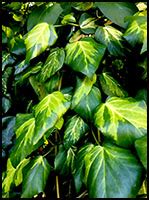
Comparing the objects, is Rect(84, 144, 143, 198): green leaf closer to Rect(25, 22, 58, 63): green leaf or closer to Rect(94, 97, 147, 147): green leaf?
Rect(94, 97, 147, 147): green leaf

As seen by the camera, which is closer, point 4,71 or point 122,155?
point 122,155

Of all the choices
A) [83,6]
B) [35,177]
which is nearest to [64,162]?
[35,177]

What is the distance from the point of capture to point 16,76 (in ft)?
3.10

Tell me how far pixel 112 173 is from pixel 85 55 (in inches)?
10.1

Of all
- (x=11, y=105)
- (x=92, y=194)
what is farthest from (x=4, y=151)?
Answer: (x=92, y=194)

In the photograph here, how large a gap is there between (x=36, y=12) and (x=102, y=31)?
24 cm

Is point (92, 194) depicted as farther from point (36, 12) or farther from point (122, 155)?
point (36, 12)

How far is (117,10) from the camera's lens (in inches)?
30.2

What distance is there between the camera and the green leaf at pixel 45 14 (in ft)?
2.72

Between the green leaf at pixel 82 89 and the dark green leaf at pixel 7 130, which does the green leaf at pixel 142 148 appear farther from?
the dark green leaf at pixel 7 130

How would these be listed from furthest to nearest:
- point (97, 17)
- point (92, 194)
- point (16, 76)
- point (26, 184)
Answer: point (16, 76) → point (97, 17) → point (26, 184) → point (92, 194)

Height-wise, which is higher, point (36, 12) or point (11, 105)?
point (36, 12)

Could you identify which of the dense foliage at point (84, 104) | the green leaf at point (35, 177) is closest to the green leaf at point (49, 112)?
the dense foliage at point (84, 104)

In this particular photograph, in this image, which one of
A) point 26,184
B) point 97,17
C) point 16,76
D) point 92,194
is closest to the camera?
point 92,194
